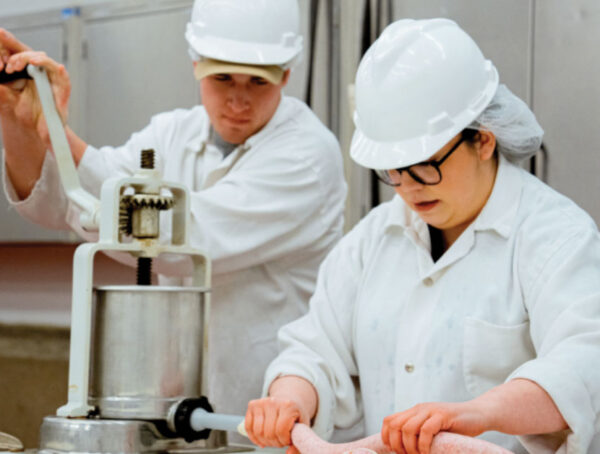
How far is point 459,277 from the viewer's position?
146 cm

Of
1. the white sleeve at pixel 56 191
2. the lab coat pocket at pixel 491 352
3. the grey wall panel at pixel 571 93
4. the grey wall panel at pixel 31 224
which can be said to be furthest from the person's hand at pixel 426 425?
the grey wall panel at pixel 31 224

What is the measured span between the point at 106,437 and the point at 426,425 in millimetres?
524

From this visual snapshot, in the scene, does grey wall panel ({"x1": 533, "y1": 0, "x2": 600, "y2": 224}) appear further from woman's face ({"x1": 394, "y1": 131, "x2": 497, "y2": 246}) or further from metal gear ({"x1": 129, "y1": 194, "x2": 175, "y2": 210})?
metal gear ({"x1": 129, "y1": 194, "x2": 175, "y2": 210})

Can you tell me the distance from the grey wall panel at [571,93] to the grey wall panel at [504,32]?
0.03 metres

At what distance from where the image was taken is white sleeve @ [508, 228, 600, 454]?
1.26m

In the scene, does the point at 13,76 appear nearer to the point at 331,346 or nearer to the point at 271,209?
the point at 271,209

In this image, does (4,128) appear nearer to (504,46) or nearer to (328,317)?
(328,317)

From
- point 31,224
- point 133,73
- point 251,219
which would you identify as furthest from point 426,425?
point 31,224

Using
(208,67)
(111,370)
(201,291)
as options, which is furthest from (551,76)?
(111,370)

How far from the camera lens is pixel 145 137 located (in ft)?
7.07

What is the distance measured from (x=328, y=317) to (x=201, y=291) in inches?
9.3

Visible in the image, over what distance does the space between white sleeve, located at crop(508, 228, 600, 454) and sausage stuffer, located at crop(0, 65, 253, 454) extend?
47 cm

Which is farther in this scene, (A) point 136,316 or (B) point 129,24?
(B) point 129,24

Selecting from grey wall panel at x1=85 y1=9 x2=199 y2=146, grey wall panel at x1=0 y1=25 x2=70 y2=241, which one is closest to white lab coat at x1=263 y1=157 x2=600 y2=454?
grey wall panel at x1=85 y1=9 x2=199 y2=146
